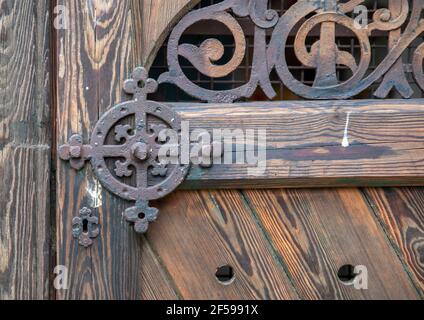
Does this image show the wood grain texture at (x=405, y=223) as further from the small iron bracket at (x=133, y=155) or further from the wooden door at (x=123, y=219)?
Result: the small iron bracket at (x=133, y=155)

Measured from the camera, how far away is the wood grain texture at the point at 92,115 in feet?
3.42

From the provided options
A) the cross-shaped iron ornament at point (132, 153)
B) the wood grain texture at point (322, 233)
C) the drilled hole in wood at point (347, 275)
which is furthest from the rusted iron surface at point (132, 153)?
the drilled hole in wood at point (347, 275)

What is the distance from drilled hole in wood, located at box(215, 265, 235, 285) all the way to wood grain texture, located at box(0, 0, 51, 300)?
0.35m

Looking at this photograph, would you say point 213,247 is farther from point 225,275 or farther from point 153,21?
point 153,21

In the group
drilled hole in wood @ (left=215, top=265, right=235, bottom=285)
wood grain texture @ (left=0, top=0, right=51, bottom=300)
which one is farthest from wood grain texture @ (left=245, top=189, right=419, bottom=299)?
wood grain texture @ (left=0, top=0, right=51, bottom=300)

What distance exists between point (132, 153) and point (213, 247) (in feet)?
0.81

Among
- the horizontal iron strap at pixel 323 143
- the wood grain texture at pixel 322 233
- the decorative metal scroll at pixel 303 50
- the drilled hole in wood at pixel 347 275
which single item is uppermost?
the decorative metal scroll at pixel 303 50

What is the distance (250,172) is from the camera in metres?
1.04

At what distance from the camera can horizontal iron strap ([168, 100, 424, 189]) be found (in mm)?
1044

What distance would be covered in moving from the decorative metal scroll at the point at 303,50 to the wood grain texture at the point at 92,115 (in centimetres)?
11

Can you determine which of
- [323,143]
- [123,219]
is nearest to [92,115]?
[123,219]

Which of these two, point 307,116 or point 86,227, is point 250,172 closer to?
point 307,116

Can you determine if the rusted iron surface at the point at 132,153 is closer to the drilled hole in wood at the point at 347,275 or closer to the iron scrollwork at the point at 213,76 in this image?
the iron scrollwork at the point at 213,76

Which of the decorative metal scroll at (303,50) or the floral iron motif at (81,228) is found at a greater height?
the decorative metal scroll at (303,50)
